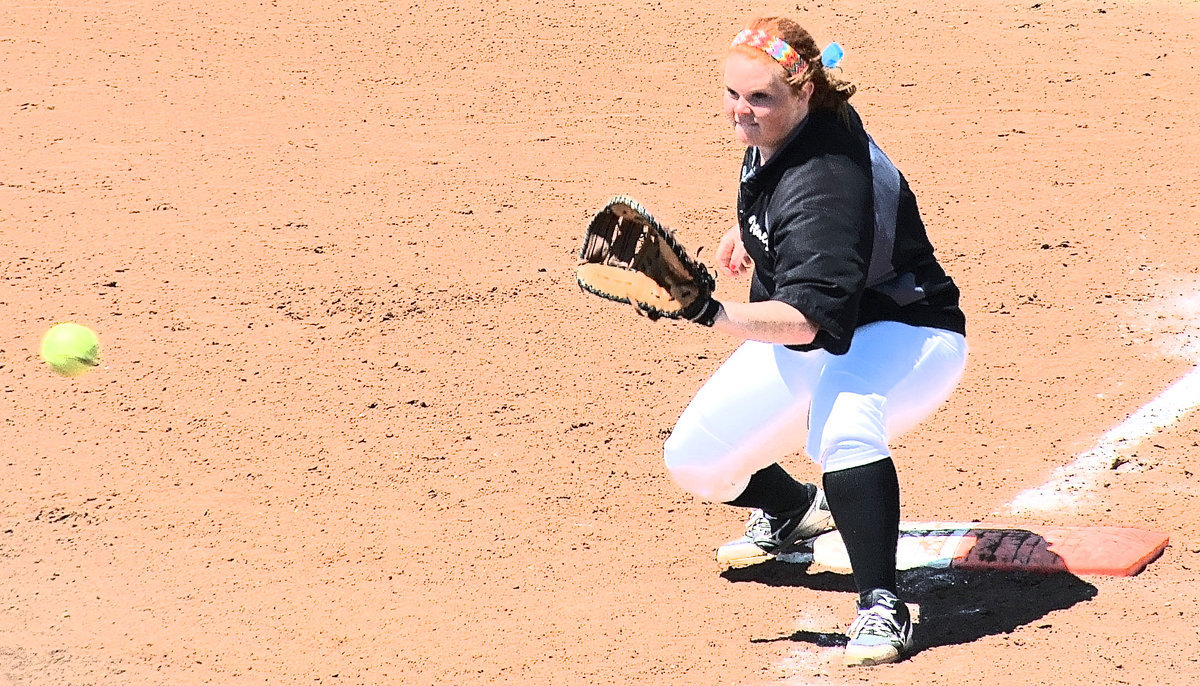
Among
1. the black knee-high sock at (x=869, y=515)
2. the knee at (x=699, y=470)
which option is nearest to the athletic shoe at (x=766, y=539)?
the knee at (x=699, y=470)

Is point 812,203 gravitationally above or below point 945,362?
above

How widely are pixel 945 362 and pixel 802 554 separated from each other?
87 cm

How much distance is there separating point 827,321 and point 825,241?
0.19 meters

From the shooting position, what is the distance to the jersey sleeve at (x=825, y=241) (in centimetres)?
341

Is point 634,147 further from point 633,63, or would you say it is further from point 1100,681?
point 1100,681

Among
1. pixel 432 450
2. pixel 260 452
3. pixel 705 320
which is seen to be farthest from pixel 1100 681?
pixel 260 452

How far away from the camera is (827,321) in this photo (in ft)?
11.2

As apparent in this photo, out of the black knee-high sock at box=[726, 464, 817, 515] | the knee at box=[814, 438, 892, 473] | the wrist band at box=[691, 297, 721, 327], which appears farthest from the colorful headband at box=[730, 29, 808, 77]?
the black knee-high sock at box=[726, 464, 817, 515]

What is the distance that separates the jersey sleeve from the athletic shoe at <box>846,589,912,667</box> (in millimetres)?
628

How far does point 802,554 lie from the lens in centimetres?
433

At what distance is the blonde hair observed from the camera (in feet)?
11.6

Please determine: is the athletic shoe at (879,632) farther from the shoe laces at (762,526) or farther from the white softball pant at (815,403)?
the shoe laces at (762,526)

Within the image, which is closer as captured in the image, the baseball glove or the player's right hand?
the baseball glove

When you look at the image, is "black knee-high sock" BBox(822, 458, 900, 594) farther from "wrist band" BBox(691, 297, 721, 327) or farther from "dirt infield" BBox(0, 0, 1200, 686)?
"wrist band" BBox(691, 297, 721, 327)
